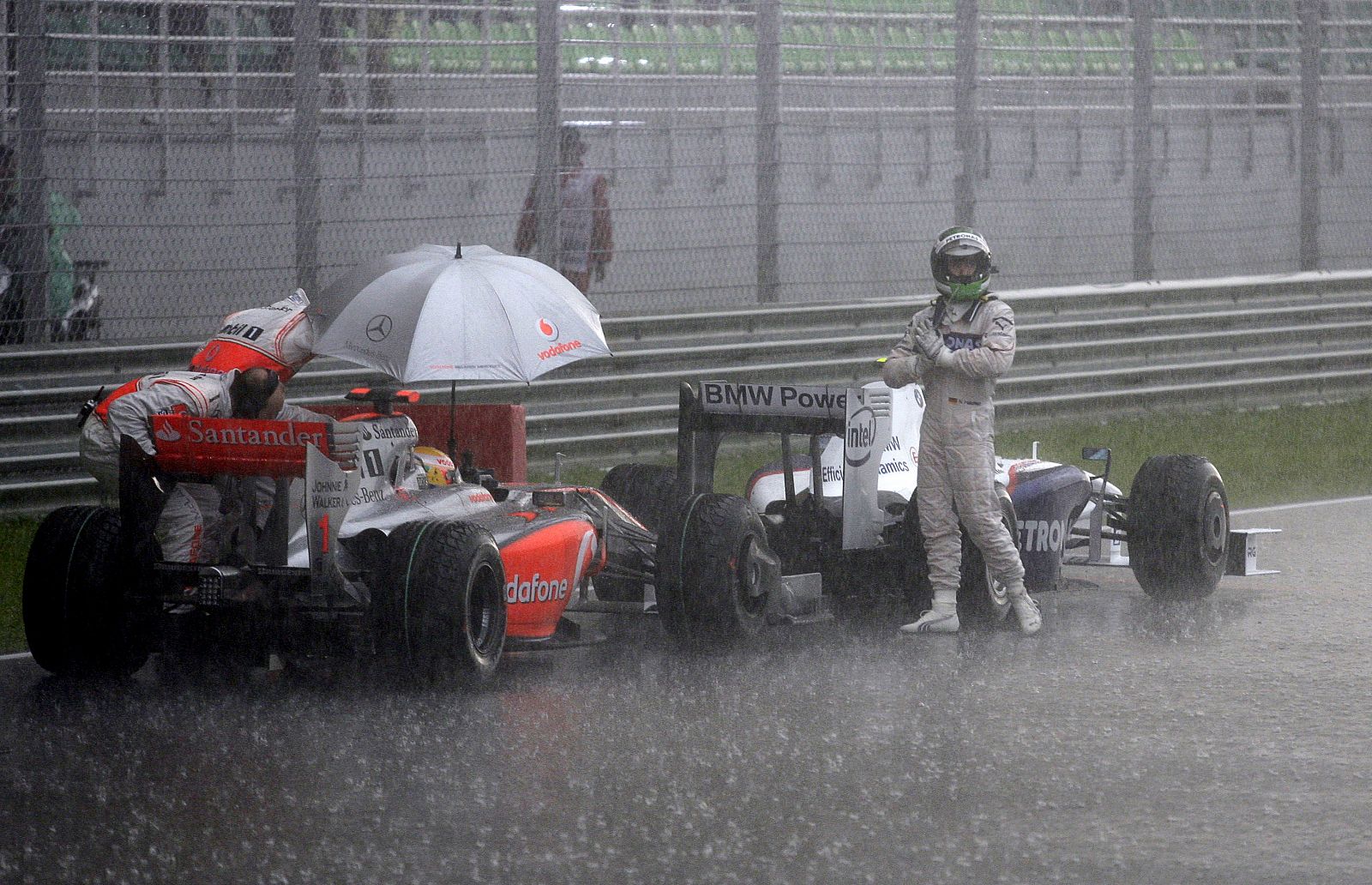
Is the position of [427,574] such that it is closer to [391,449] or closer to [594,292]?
[391,449]

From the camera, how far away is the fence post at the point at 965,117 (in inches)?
522

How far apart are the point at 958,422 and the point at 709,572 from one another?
1.26m

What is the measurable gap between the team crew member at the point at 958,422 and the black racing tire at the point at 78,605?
3114mm

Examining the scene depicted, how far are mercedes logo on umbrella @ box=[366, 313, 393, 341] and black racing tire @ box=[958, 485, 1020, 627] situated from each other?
8.36 feet

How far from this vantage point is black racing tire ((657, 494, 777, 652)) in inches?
287

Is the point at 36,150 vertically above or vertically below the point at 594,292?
above

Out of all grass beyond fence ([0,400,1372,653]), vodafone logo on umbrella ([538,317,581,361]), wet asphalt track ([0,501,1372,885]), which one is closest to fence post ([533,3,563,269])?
grass beyond fence ([0,400,1372,653])

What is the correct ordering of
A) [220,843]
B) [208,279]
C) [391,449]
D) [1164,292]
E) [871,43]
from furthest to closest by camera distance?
[1164,292] → [871,43] → [208,279] → [391,449] → [220,843]

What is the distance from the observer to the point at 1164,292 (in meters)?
14.7

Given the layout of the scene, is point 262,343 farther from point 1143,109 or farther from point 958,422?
point 1143,109

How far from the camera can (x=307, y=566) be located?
691 cm

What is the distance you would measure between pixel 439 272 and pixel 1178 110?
9060 mm

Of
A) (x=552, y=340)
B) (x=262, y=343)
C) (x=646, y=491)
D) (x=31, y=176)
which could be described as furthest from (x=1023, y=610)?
(x=31, y=176)

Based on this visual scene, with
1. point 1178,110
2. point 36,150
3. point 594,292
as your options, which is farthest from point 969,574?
point 1178,110
